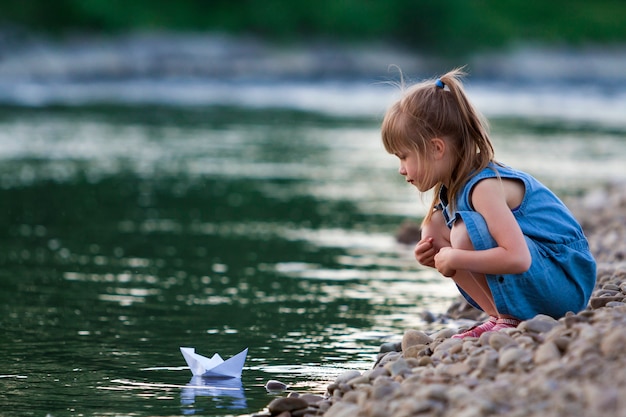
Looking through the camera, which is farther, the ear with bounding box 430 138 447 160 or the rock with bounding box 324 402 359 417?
the ear with bounding box 430 138 447 160

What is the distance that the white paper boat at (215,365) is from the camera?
4.14 metres

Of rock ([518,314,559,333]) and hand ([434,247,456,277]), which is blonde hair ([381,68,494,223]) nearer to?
hand ([434,247,456,277])

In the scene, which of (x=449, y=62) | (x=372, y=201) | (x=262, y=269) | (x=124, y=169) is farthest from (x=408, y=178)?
(x=449, y=62)

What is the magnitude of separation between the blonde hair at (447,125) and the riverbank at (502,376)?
64cm

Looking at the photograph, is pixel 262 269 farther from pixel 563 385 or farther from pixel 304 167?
pixel 304 167

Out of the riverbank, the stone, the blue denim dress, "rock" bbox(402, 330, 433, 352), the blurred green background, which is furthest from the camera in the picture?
the blurred green background

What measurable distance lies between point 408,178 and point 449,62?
53.9 metres

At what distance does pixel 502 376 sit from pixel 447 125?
1127mm

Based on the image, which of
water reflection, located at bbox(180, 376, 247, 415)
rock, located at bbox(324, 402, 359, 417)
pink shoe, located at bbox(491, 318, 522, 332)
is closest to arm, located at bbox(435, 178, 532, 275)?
pink shoe, located at bbox(491, 318, 522, 332)

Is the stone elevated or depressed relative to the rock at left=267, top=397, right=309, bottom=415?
depressed

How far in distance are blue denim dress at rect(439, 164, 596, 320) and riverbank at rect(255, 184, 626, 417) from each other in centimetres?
16

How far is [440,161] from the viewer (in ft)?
12.9

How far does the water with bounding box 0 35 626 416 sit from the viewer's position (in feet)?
13.9

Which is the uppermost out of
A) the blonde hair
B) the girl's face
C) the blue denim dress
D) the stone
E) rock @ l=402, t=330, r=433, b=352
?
the blonde hair
